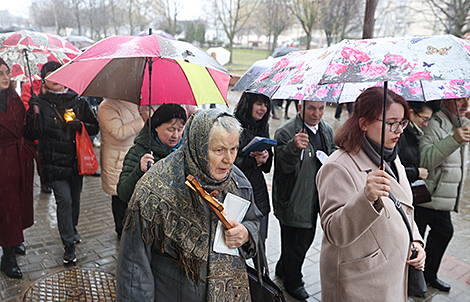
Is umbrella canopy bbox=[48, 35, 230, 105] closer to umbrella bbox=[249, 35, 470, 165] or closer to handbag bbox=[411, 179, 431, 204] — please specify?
umbrella bbox=[249, 35, 470, 165]

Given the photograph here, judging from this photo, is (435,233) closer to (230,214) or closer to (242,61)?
(230,214)

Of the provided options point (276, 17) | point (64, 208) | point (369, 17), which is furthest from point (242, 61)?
point (64, 208)

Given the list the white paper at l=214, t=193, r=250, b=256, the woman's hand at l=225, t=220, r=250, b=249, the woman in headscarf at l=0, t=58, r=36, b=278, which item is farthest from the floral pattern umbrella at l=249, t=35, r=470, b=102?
the woman in headscarf at l=0, t=58, r=36, b=278

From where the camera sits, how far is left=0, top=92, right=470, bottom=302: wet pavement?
4.15 meters

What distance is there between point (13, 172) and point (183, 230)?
9.79 ft

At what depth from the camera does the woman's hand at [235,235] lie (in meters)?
2.15

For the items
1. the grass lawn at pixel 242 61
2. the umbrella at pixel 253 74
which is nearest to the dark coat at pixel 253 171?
the umbrella at pixel 253 74

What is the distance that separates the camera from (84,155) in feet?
14.9

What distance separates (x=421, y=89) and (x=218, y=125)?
2176 millimetres

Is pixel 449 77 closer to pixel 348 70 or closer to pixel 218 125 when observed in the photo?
pixel 348 70

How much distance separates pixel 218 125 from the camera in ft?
6.91

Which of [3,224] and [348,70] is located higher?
[348,70]

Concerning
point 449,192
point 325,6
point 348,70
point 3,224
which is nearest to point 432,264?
point 449,192

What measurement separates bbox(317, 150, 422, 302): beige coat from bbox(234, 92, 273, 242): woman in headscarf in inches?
60.0
